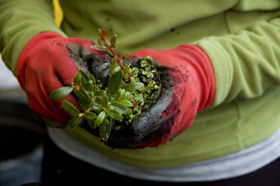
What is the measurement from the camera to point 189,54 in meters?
1.00

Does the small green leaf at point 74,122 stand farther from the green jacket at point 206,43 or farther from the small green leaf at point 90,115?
the green jacket at point 206,43

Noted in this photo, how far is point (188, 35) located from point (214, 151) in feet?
1.71

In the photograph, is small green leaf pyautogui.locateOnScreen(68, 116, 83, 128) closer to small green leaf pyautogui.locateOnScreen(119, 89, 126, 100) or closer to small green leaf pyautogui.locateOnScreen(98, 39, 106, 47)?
small green leaf pyautogui.locateOnScreen(119, 89, 126, 100)

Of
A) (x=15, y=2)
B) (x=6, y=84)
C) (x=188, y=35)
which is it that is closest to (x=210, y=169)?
(x=188, y=35)

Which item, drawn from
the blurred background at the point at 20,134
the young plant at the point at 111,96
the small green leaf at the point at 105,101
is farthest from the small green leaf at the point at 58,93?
the blurred background at the point at 20,134

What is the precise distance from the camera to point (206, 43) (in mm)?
991

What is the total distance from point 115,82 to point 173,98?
0.21m

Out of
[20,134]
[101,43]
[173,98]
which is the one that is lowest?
[20,134]

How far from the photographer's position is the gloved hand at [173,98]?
80 cm

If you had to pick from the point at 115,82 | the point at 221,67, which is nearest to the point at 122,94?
the point at 115,82

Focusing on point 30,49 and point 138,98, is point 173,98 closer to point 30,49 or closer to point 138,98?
point 138,98

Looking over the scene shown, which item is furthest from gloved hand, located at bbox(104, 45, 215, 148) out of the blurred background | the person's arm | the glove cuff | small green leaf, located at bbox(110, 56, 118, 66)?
the blurred background

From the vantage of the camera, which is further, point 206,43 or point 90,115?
point 206,43

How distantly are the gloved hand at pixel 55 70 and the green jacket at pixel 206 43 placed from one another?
0.25 metres
